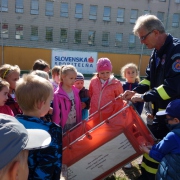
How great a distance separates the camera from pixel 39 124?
184 centimetres

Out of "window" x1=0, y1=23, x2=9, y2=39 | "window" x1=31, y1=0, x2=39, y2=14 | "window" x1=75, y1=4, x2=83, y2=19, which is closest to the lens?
"window" x1=0, y1=23, x2=9, y2=39

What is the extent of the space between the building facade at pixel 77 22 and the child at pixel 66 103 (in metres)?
26.4

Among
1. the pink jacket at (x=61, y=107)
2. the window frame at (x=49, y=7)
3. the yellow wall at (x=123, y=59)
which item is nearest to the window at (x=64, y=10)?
the window frame at (x=49, y=7)

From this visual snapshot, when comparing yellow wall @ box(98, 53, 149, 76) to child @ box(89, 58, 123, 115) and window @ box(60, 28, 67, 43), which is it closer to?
window @ box(60, 28, 67, 43)

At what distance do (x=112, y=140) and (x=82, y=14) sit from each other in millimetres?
30077

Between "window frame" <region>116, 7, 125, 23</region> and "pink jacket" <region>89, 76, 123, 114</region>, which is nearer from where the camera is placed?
"pink jacket" <region>89, 76, 123, 114</region>

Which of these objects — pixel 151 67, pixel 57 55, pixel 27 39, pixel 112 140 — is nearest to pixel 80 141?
pixel 112 140

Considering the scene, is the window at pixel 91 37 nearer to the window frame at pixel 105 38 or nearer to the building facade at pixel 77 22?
the building facade at pixel 77 22

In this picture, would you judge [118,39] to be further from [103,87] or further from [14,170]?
[14,170]

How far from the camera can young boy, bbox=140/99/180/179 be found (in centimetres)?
220

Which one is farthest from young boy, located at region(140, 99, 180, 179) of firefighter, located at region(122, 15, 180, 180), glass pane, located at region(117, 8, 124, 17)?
glass pane, located at region(117, 8, 124, 17)

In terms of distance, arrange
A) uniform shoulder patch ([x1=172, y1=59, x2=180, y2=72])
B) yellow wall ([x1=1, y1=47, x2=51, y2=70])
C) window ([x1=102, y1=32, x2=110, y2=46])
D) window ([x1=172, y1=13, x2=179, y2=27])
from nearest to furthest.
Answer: uniform shoulder patch ([x1=172, y1=59, x2=180, y2=72]) → yellow wall ([x1=1, y1=47, x2=51, y2=70]) → window ([x1=172, y1=13, x2=179, y2=27]) → window ([x1=102, y1=32, x2=110, y2=46])

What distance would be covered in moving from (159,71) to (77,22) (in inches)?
1145

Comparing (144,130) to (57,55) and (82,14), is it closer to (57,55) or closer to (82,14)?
(57,55)
